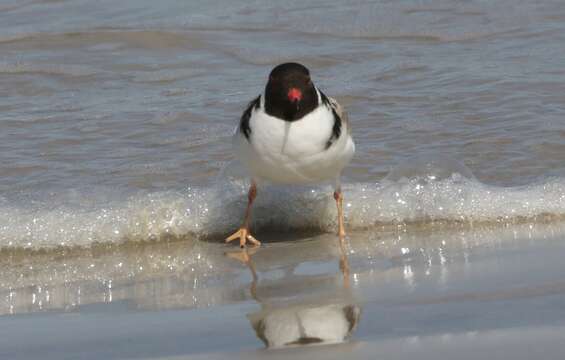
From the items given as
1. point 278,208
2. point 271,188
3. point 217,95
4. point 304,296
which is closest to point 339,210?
point 278,208

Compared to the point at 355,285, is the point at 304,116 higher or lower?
higher

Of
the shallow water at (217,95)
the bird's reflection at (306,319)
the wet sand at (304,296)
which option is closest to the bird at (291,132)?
the wet sand at (304,296)

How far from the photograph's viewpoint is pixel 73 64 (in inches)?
470

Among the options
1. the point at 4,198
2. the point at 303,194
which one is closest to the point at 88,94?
the point at 4,198

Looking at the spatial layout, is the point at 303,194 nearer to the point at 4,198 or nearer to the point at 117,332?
the point at 4,198

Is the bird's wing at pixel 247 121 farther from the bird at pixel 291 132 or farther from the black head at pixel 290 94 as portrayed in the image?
the black head at pixel 290 94

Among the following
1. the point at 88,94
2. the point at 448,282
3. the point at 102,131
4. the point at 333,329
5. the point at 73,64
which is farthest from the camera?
the point at 73,64

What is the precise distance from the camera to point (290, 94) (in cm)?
662

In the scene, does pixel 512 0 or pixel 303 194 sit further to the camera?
pixel 512 0

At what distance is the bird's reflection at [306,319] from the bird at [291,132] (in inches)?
46.1

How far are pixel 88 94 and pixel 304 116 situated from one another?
177 inches

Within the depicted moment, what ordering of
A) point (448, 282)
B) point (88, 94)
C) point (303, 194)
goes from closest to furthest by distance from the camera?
point (448, 282) < point (303, 194) < point (88, 94)

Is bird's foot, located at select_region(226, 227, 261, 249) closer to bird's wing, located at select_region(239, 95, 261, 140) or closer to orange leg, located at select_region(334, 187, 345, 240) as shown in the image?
orange leg, located at select_region(334, 187, 345, 240)

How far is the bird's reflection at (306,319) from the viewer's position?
4.83 meters
